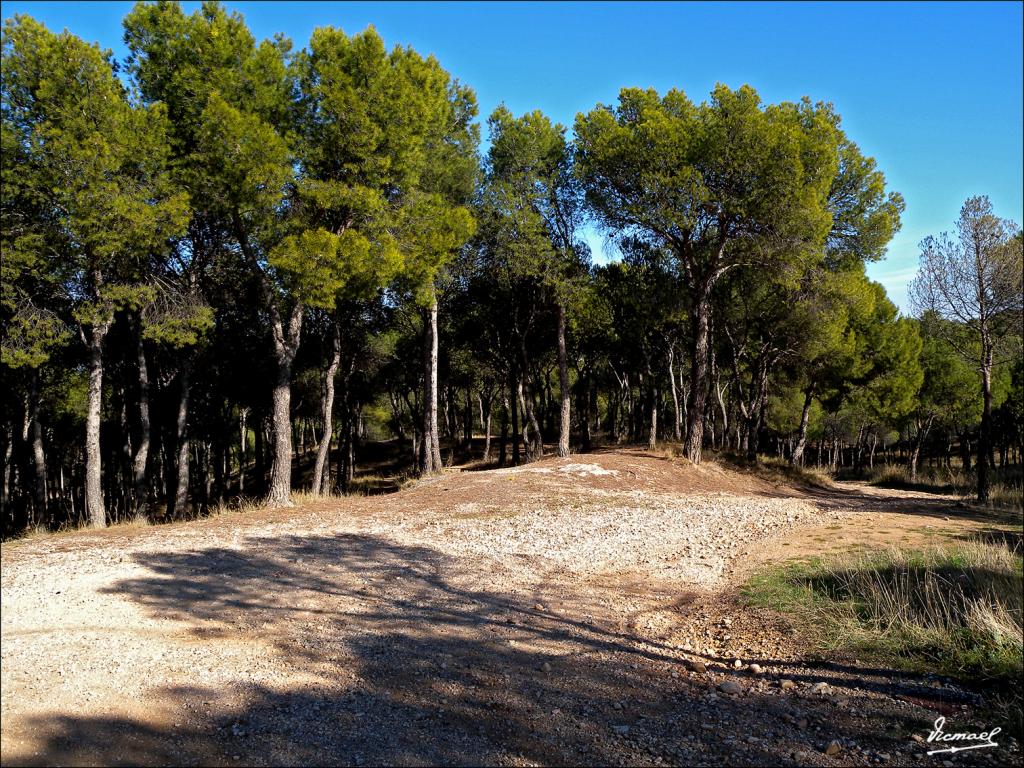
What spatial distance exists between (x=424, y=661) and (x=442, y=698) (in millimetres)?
730

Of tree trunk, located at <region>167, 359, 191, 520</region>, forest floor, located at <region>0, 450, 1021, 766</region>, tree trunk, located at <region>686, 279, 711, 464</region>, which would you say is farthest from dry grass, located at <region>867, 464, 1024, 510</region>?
tree trunk, located at <region>167, 359, 191, 520</region>

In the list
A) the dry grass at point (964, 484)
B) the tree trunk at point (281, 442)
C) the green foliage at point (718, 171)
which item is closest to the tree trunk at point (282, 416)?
the tree trunk at point (281, 442)

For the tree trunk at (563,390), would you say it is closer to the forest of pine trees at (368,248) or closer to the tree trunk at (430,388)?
the forest of pine trees at (368,248)

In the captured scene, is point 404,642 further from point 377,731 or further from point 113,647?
point 113,647

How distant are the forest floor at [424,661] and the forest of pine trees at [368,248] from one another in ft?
17.4

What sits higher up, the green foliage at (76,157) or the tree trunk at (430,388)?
the green foliage at (76,157)

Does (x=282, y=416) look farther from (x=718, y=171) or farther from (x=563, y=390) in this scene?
(x=718, y=171)

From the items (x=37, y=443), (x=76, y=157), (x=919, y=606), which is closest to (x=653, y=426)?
(x=919, y=606)

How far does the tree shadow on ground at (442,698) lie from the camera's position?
3.80 metres

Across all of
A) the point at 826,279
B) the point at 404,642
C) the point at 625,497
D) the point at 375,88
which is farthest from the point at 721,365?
the point at 404,642

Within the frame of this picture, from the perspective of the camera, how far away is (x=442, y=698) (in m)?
4.69

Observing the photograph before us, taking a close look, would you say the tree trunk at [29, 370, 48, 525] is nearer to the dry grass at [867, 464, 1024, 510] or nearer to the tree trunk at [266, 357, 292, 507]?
the tree trunk at [266, 357, 292, 507]

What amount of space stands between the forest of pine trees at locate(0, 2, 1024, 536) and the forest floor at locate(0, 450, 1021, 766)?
5299 mm

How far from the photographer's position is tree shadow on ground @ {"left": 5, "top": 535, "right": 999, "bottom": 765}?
3.80 m
